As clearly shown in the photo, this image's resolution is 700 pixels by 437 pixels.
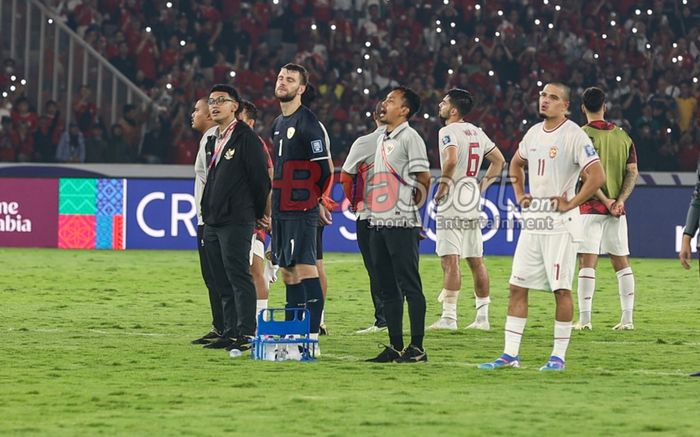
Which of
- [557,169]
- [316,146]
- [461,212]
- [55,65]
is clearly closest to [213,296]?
[316,146]

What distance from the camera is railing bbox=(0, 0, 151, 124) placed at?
27.9 m

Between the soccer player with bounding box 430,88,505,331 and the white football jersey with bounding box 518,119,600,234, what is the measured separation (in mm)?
3158

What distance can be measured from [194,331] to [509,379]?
13.9 ft

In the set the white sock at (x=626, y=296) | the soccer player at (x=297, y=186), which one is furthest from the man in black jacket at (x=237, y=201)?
the white sock at (x=626, y=296)

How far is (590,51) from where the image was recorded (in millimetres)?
30266

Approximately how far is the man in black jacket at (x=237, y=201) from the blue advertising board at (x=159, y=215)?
12497 mm

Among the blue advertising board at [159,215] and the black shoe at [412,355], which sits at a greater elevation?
the blue advertising board at [159,215]

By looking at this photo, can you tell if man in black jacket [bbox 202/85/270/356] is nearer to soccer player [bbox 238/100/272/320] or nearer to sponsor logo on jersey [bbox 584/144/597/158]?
soccer player [bbox 238/100/272/320]

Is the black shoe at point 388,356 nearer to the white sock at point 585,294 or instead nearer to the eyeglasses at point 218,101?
the eyeglasses at point 218,101

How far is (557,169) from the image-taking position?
33.0ft

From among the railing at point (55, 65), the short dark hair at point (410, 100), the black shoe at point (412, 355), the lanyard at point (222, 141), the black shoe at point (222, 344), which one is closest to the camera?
the black shoe at point (412, 355)

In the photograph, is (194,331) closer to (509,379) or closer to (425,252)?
(509,379)

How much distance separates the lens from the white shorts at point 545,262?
32.7ft

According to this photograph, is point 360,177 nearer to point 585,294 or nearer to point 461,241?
point 461,241
